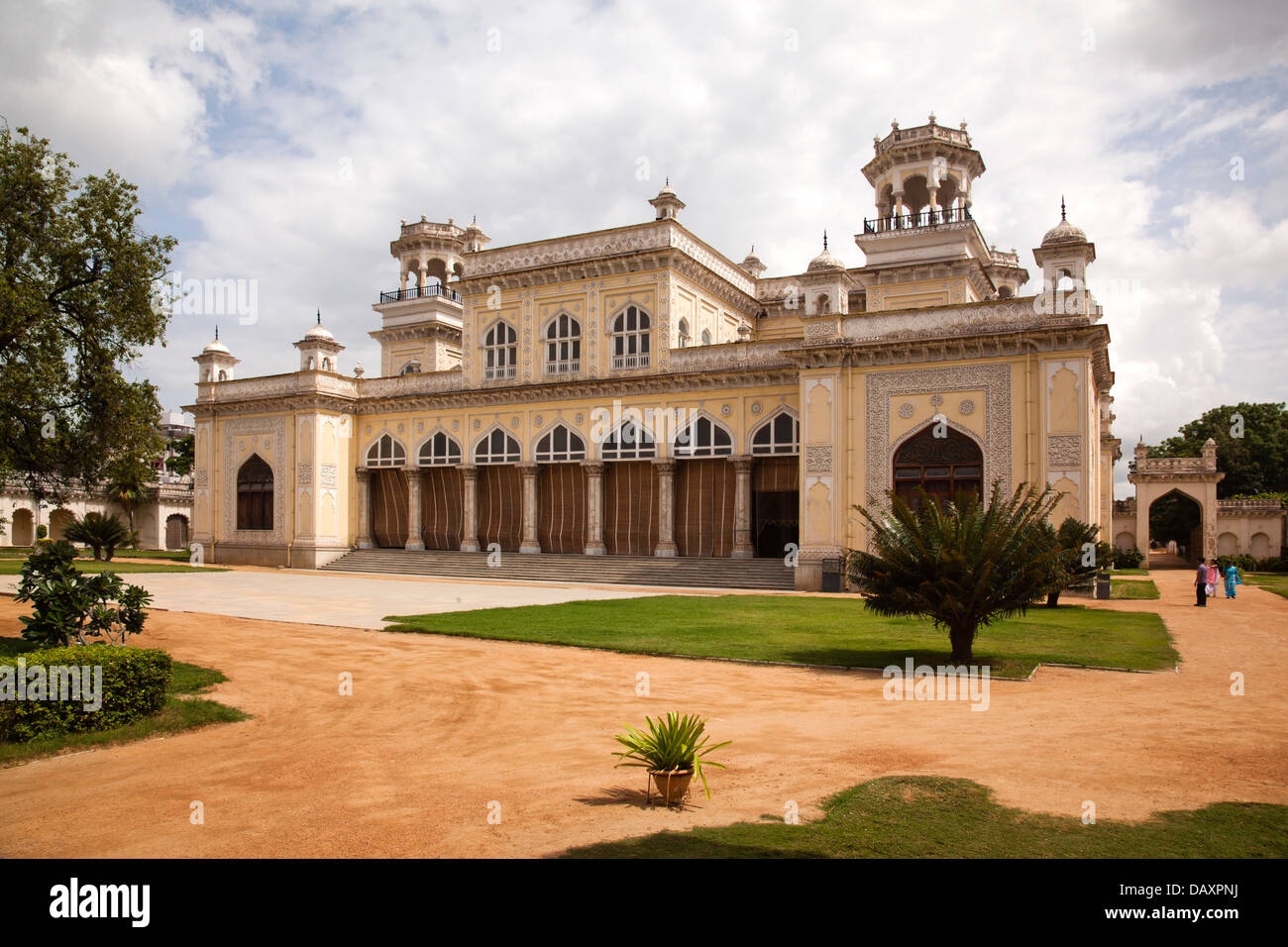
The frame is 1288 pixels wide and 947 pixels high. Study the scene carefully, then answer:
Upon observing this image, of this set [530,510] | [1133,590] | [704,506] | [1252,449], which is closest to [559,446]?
[530,510]

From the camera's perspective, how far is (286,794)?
6840 mm

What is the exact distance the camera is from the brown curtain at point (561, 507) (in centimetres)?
3506

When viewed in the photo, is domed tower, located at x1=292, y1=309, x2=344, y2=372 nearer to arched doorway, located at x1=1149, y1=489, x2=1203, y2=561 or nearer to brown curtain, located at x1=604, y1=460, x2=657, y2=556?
brown curtain, located at x1=604, y1=460, x2=657, y2=556

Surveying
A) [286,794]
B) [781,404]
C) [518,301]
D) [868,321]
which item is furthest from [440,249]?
[286,794]

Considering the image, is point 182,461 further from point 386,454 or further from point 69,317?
point 69,317

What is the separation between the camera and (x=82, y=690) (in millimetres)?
8836

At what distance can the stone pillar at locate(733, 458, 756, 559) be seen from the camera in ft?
102

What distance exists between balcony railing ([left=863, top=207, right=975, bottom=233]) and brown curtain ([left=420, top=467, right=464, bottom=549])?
19.9 meters

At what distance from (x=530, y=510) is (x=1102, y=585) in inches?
815

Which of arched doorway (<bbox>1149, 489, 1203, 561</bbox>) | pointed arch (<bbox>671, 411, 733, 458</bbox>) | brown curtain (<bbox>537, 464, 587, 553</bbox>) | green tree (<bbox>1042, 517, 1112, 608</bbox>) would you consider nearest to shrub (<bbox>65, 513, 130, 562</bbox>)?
brown curtain (<bbox>537, 464, 587, 553</bbox>)

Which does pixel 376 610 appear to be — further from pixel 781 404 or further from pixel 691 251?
pixel 691 251

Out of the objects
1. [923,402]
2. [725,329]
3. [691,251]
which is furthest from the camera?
[725,329]

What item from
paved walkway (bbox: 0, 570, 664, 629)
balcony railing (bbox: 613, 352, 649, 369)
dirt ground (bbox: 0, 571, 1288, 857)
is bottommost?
paved walkway (bbox: 0, 570, 664, 629)
